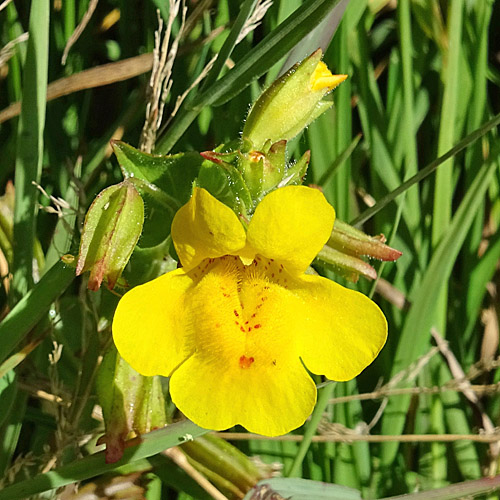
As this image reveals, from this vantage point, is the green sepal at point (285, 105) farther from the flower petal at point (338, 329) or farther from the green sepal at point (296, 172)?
the flower petal at point (338, 329)

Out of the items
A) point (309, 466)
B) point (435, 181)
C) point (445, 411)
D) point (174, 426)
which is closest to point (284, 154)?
point (174, 426)

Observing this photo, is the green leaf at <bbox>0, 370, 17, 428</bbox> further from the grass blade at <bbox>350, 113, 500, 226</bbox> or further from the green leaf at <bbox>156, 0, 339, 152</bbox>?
the grass blade at <bbox>350, 113, 500, 226</bbox>

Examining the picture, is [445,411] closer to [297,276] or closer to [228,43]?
[297,276]

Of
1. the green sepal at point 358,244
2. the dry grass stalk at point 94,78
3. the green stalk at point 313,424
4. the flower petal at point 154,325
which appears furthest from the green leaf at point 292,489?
the dry grass stalk at point 94,78

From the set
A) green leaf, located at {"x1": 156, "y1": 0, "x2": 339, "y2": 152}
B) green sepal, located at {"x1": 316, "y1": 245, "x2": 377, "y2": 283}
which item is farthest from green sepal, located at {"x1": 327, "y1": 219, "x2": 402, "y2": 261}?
green leaf, located at {"x1": 156, "y1": 0, "x2": 339, "y2": 152}

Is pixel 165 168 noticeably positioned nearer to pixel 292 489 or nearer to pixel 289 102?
pixel 289 102
